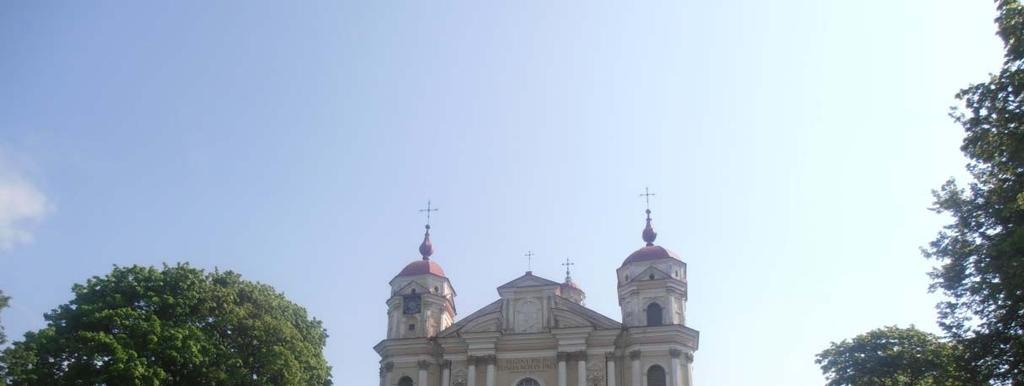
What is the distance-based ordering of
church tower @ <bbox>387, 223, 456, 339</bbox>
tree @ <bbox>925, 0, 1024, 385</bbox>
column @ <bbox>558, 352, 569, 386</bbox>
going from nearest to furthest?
tree @ <bbox>925, 0, 1024, 385</bbox> → column @ <bbox>558, 352, 569, 386</bbox> → church tower @ <bbox>387, 223, 456, 339</bbox>

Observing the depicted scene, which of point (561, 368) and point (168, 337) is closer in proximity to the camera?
point (168, 337)

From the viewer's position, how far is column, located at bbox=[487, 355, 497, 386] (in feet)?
104

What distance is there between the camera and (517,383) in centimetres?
3189

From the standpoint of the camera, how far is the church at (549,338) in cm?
3142

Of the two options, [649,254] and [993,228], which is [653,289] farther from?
[993,228]

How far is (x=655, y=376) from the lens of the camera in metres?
31.2

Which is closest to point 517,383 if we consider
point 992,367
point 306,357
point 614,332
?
point 614,332

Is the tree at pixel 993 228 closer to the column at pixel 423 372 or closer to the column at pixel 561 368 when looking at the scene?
the column at pixel 561 368

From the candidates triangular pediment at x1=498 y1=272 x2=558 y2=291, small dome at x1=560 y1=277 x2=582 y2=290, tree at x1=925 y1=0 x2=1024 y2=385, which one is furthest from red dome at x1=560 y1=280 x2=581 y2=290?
tree at x1=925 y1=0 x2=1024 y2=385

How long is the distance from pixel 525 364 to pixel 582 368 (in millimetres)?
2339

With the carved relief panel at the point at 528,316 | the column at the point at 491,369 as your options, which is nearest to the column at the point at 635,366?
the carved relief panel at the point at 528,316

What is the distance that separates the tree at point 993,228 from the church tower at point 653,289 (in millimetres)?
15025

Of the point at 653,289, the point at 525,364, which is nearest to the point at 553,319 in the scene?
the point at 525,364

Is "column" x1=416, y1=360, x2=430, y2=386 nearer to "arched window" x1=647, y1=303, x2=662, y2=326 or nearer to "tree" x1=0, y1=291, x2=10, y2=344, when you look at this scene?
"arched window" x1=647, y1=303, x2=662, y2=326
